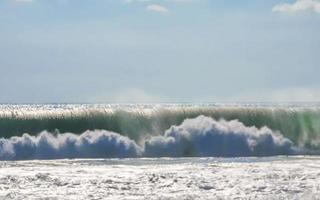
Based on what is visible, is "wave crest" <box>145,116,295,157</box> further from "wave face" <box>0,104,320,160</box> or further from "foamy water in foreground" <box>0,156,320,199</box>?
"foamy water in foreground" <box>0,156,320,199</box>

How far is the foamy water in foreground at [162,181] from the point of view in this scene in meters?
21.1

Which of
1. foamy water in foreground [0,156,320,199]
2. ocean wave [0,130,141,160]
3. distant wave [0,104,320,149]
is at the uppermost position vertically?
distant wave [0,104,320,149]

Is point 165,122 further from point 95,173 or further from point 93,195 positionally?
point 93,195

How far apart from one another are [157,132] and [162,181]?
76.6ft

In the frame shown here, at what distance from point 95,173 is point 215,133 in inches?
775

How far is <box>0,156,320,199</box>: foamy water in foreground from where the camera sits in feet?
69.4

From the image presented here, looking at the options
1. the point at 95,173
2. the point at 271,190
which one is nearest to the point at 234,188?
the point at 271,190

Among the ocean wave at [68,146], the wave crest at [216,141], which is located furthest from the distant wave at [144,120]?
the ocean wave at [68,146]

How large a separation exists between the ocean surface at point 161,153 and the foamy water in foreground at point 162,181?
0.09 feet

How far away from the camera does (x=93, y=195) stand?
2102 centimetres

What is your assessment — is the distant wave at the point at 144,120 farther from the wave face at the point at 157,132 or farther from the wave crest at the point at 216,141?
the wave crest at the point at 216,141

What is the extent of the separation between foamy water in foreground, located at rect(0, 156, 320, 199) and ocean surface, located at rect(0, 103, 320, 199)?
0.03 meters

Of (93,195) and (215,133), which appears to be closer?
(93,195)

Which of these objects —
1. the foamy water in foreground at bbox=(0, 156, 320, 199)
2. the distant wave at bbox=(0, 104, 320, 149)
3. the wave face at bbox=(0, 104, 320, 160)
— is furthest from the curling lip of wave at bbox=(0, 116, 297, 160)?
the foamy water in foreground at bbox=(0, 156, 320, 199)
